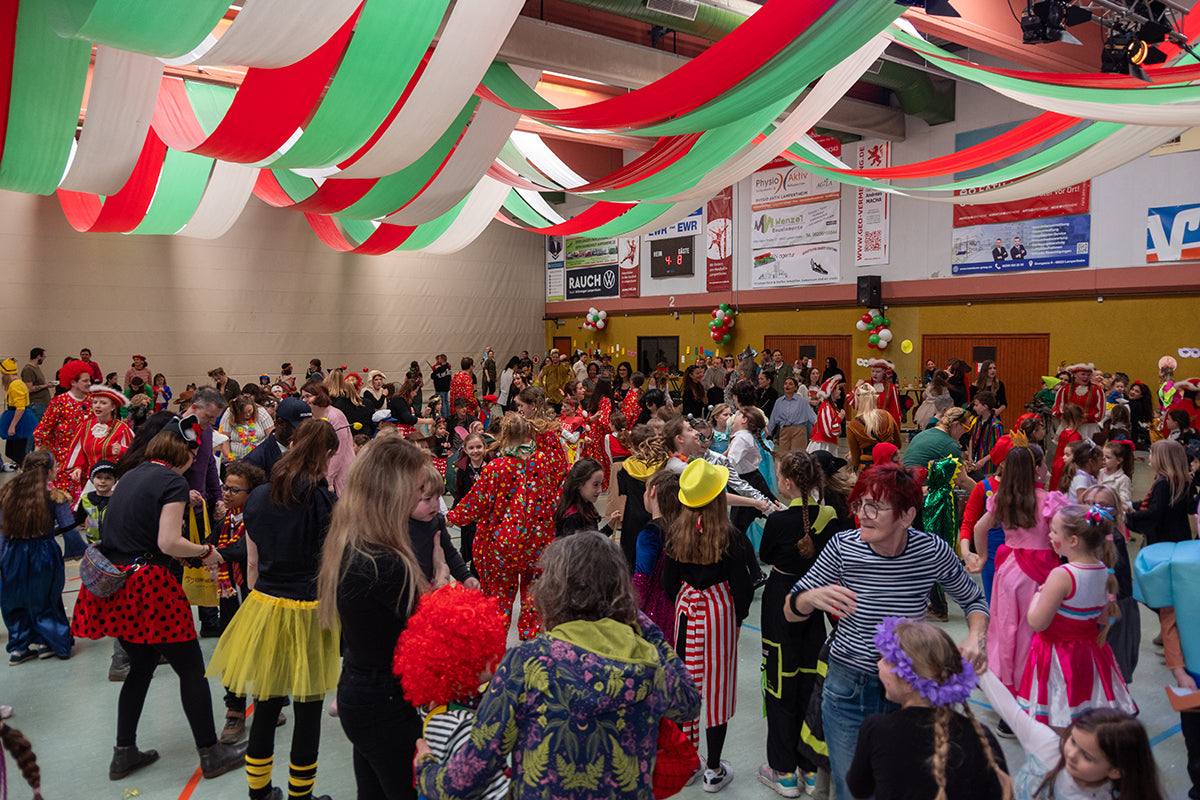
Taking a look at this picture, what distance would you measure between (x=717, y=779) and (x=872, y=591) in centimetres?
123

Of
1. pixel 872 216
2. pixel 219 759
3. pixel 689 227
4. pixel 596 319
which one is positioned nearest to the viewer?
pixel 219 759

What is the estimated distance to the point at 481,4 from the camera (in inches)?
153

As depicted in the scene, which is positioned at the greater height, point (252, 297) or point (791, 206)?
point (791, 206)

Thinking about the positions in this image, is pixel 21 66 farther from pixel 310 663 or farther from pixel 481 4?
pixel 310 663

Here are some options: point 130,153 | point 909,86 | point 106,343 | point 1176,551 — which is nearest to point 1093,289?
point 909,86

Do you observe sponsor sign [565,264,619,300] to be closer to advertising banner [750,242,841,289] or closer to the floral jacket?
advertising banner [750,242,841,289]

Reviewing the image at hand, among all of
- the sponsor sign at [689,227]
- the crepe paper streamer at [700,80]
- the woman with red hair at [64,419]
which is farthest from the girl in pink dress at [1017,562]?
the sponsor sign at [689,227]

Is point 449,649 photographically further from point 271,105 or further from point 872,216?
point 872,216

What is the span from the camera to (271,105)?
15.1 feet

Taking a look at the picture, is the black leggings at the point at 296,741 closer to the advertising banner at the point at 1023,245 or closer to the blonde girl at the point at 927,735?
the blonde girl at the point at 927,735

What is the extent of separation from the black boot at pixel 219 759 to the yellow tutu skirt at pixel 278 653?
64cm

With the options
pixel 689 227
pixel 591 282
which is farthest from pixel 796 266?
pixel 591 282

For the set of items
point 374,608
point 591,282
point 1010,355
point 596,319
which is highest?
point 591,282

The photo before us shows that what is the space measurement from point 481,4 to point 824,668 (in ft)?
10.8
